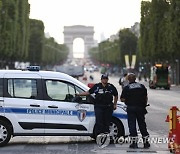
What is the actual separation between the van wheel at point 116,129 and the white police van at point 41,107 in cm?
52

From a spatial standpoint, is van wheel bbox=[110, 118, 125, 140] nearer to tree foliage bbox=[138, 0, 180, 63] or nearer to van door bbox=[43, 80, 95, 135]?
van door bbox=[43, 80, 95, 135]

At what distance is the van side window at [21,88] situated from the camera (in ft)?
43.6

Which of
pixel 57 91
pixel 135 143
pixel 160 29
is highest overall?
pixel 160 29

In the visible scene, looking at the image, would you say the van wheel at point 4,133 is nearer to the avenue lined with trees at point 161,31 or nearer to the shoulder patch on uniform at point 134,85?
the shoulder patch on uniform at point 134,85

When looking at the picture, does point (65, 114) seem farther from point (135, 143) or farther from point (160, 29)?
point (160, 29)

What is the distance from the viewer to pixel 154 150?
1247cm

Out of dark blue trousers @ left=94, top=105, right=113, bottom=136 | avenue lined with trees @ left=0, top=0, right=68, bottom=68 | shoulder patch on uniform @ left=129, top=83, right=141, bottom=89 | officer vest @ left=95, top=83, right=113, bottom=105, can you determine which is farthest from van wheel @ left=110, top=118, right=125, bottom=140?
avenue lined with trees @ left=0, top=0, right=68, bottom=68

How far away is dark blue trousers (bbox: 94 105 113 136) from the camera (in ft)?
42.7

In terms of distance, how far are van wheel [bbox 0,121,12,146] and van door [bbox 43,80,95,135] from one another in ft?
2.91

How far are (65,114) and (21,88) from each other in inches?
48.4

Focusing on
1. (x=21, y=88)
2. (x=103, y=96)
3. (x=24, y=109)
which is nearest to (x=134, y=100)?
(x=103, y=96)

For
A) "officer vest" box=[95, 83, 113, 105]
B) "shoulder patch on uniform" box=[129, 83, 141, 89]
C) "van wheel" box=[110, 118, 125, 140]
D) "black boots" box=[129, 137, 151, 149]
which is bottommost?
"black boots" box=[129, 137, 151, 149]

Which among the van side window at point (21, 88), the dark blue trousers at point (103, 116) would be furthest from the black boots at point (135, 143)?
the van side window at point (21, 88)

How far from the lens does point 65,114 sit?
521 inches
